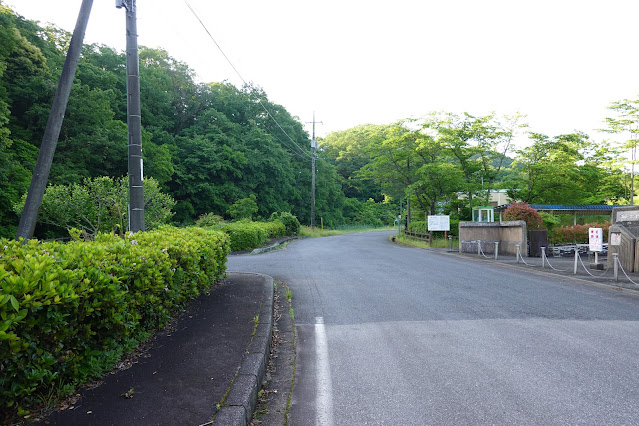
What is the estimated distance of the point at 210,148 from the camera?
33875 millimetres

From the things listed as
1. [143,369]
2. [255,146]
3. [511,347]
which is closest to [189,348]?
[143,369]

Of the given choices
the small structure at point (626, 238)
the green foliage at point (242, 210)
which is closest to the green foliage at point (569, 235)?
the small structure at point (626, 238)

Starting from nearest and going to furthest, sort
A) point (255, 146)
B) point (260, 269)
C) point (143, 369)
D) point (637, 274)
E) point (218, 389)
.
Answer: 1. point (218, 389)
2. point (143, 369)
3. point (637, 274)
4. point (260, 269)
5. point (255, 146)

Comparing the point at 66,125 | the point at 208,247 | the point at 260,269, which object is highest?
the point at 66,125

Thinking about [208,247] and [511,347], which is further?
[208,247]

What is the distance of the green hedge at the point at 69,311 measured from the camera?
2.58m

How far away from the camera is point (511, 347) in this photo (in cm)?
461

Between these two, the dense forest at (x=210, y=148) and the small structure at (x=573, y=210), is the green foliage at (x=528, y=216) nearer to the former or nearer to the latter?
the small structure at (x=573, y=210)

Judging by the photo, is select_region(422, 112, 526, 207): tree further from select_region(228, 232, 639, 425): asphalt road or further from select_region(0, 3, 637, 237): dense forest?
select_region(228, 232, 639, 425): asphalt road

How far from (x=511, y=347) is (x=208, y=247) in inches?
178

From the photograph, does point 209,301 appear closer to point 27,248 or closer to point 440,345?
point 27,248

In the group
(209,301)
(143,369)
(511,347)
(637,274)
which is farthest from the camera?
(637,274)

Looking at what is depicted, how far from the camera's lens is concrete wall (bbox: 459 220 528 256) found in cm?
1646

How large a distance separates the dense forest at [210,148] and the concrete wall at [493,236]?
5.49m
